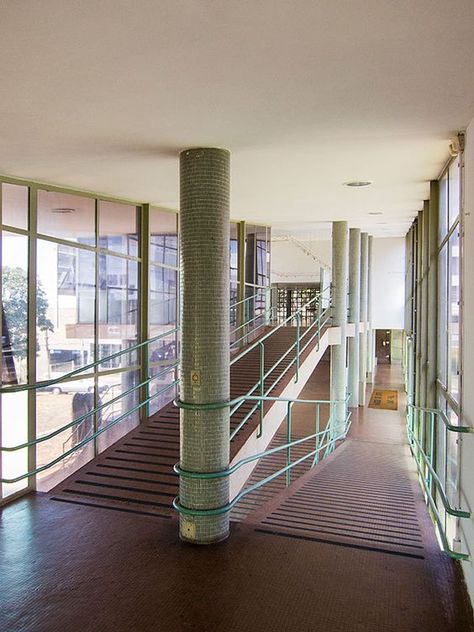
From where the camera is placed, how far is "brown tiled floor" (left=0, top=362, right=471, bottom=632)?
9.85 ft

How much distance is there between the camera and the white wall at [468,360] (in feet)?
11.1

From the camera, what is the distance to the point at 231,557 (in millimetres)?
3770

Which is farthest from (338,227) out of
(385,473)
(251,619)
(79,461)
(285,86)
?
(251,619)

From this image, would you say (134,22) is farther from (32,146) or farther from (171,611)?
(171,611)

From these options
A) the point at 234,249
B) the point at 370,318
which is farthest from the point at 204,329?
the point at 370,318

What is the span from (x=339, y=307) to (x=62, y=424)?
6.13 meters

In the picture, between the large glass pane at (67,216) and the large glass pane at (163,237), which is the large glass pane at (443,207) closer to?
the large glass pane at (163,237)

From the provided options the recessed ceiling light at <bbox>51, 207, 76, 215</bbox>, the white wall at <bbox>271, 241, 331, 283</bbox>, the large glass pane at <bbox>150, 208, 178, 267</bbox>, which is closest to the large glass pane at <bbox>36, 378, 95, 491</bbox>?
the recessed ceiling light at <bbox>51, 207, 76, 215</bbox>

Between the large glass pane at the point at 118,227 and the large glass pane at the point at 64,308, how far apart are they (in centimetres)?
37

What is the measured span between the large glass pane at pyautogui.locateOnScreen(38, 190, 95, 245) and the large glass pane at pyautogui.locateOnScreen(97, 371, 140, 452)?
1.72 meters

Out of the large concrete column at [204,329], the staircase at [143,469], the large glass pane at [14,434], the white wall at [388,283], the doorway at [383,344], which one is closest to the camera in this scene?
the large concrete column at [204,329]

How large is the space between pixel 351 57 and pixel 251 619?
3006 millimetres

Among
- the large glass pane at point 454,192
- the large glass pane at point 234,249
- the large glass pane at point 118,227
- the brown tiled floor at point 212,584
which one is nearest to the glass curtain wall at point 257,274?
the large glass pane at point 234,249

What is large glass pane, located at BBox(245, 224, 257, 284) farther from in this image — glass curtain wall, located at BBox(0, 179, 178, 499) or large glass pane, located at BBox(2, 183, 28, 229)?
large glass pane, located at BBox(2, 183, 28, 229)
